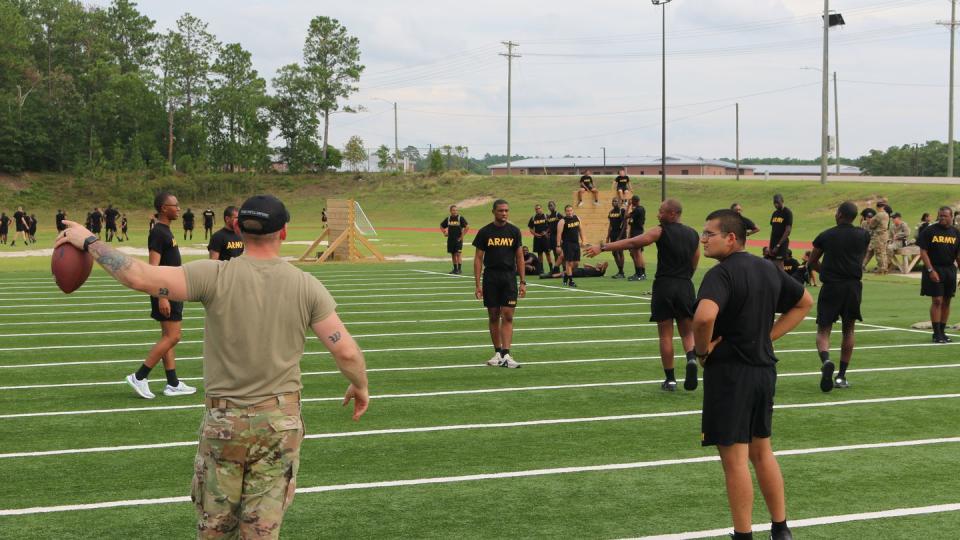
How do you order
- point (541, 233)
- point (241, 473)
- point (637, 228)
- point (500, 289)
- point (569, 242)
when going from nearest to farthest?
point (241, 473), point (500, 289), point (569, 242), point (637, 228), point (541, 233)

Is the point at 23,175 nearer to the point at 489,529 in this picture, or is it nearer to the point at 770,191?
the point at 770,191

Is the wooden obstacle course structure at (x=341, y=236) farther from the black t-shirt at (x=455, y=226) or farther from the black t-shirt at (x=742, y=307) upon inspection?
the black t-shirt at (x=742, y=307)

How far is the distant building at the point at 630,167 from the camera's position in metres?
125

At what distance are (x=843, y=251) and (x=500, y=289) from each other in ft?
12.5

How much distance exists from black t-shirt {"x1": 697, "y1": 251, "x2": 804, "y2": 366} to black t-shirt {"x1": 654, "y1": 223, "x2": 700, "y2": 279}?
498 cm

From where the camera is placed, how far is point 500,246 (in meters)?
12.2

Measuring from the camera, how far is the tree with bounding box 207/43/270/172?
A: 95125 millimetres

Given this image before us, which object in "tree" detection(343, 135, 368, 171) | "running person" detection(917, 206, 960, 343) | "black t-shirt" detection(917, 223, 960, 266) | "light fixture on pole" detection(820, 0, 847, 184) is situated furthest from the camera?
"tree" detection(343, 135, 368, 171)

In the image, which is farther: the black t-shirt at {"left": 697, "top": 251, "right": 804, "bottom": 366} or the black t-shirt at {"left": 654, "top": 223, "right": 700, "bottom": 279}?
the black t-shirt at {"left": 654, "top": 223, "right": 700, "bottom": 279}

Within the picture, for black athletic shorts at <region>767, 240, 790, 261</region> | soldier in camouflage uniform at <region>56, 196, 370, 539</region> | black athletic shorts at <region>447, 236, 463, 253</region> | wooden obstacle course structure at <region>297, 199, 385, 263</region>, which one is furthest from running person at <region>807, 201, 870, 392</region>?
wooden obstacle course structure at <region>297, 199, 385, 263</region>

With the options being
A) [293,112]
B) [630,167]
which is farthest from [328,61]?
[630,167]

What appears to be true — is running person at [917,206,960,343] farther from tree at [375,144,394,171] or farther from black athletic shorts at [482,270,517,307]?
tree at [375,144,394,171]

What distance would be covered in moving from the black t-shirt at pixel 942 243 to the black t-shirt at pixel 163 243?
32.1ft

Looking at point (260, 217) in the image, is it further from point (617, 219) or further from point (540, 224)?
point (617, 219)
